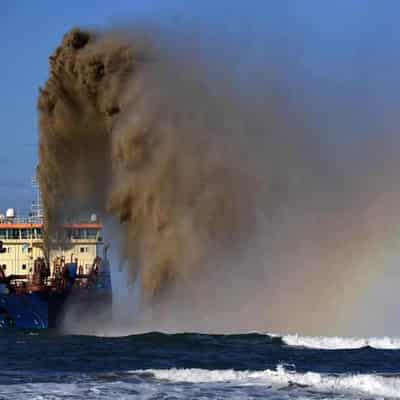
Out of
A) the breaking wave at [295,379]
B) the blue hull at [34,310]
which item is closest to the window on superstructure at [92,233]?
the blue hull at [34,310]

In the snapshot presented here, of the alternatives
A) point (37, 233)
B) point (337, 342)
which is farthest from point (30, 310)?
point (337, 342)

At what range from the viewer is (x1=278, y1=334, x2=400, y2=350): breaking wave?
44.1 m

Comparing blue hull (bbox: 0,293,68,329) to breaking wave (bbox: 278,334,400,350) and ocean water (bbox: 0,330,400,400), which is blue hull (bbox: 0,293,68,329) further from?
breaking wave (bbox: 278,334,400,350)

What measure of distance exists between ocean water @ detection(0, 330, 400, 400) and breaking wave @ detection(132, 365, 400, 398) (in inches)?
1.2

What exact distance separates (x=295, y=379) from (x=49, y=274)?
96.8 ft

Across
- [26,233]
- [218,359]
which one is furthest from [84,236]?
[218,359]

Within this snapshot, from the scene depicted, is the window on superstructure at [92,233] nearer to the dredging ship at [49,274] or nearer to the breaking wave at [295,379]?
the dredging ship at [49,274]

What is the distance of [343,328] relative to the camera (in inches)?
1982

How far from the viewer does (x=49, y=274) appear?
5928 centimetres

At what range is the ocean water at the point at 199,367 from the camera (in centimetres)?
3005

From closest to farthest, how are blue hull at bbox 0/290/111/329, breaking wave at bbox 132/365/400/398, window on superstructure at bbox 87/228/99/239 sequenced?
1. breaking wave at bbox 132/365/400/398
2. blue hull at bbox 0/290/111/329
3. window on superstructure at bbox 87/228/99/239

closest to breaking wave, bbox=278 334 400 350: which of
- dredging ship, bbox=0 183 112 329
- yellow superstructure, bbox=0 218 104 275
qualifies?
dredging ship, bbox=0 183 112 329

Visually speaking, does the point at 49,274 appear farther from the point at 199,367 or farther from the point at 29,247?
the point at 199,367

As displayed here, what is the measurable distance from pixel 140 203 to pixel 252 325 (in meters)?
8.59
